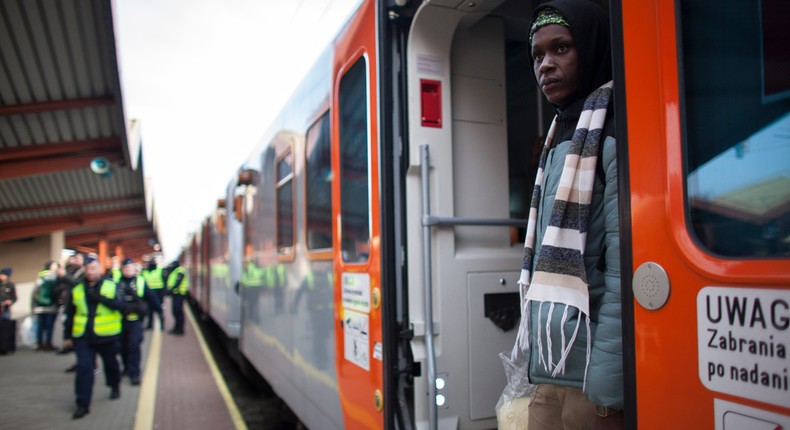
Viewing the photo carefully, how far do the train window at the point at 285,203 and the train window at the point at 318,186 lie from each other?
1.85ft

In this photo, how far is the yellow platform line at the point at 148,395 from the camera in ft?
19.0

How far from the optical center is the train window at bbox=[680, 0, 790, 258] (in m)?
1.04

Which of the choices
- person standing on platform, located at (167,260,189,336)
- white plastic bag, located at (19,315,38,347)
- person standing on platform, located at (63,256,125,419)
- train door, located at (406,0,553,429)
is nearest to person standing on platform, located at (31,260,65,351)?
white plastic bag, located at (19,315,38,347)

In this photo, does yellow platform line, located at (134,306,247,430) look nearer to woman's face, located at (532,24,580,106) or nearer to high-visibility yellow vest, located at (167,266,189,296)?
high-visibility yellow vest, located at (167,266,189,296)

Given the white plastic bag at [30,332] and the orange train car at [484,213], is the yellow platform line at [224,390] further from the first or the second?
the white plastic bag at [30,332]

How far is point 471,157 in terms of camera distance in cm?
268

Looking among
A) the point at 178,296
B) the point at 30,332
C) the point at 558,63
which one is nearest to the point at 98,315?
the point at 558,63

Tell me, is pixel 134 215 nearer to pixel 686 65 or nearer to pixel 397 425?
pixel 397 425

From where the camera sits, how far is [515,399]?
2.04 meters

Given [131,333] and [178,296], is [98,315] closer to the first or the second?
[131,333]

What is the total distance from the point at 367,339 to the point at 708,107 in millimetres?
1890

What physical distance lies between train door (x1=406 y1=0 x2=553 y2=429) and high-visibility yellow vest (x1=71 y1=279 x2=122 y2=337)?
5.15 meters

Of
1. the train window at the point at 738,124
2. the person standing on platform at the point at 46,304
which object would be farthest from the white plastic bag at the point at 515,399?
the person standing on platform at the point at 46,304

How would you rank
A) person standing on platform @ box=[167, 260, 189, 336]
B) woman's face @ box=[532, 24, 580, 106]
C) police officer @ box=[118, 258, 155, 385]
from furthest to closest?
1. person standing on platform @ box=[167, 260, 189, 336]
2. police officer @ box=[118, 258, 155, 385]
3. woman's face @ box=[532, 24, 580, 106]
